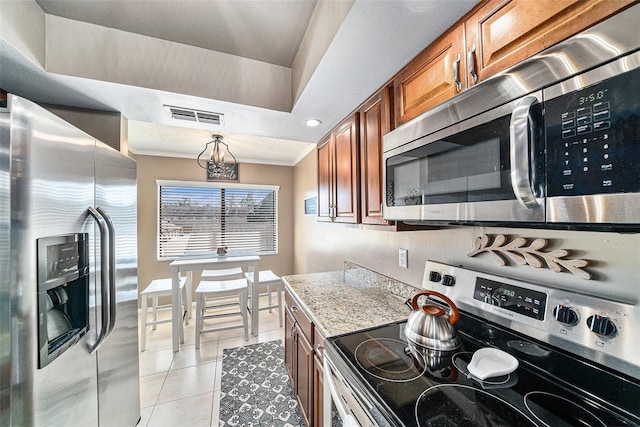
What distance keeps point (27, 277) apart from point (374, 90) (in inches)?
65.3

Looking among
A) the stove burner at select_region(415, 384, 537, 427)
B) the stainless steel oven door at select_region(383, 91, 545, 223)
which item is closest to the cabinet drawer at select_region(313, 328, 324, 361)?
the stove burner at select_region(415, 384, 537, 427)

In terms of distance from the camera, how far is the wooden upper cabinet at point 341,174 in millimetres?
1620

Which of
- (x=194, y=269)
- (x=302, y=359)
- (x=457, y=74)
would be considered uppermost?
(x=457, y=74)

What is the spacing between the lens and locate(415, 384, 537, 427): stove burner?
63 cm

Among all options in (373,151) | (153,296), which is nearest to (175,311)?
(153,296)

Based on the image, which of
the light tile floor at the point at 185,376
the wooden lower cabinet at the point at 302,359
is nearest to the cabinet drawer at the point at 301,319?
the wooden lower cabinet at the point at 302,359

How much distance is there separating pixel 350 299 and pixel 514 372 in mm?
915

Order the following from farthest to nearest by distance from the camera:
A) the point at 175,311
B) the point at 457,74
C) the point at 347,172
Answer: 1. the point at 175,311
2. the point at 347,172
3. the point at 457,74

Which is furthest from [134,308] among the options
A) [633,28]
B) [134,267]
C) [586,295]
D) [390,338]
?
[633,28]

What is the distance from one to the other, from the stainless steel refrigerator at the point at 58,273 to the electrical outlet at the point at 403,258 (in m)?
1.61

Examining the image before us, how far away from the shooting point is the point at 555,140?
22.6 inches

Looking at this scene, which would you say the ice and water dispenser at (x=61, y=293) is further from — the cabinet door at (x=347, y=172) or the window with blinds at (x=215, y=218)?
the window with blinds at (x=215, y=218)

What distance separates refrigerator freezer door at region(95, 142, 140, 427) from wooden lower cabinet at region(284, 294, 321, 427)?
0.99 metres

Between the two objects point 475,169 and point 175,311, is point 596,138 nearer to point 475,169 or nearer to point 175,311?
point 475,169
